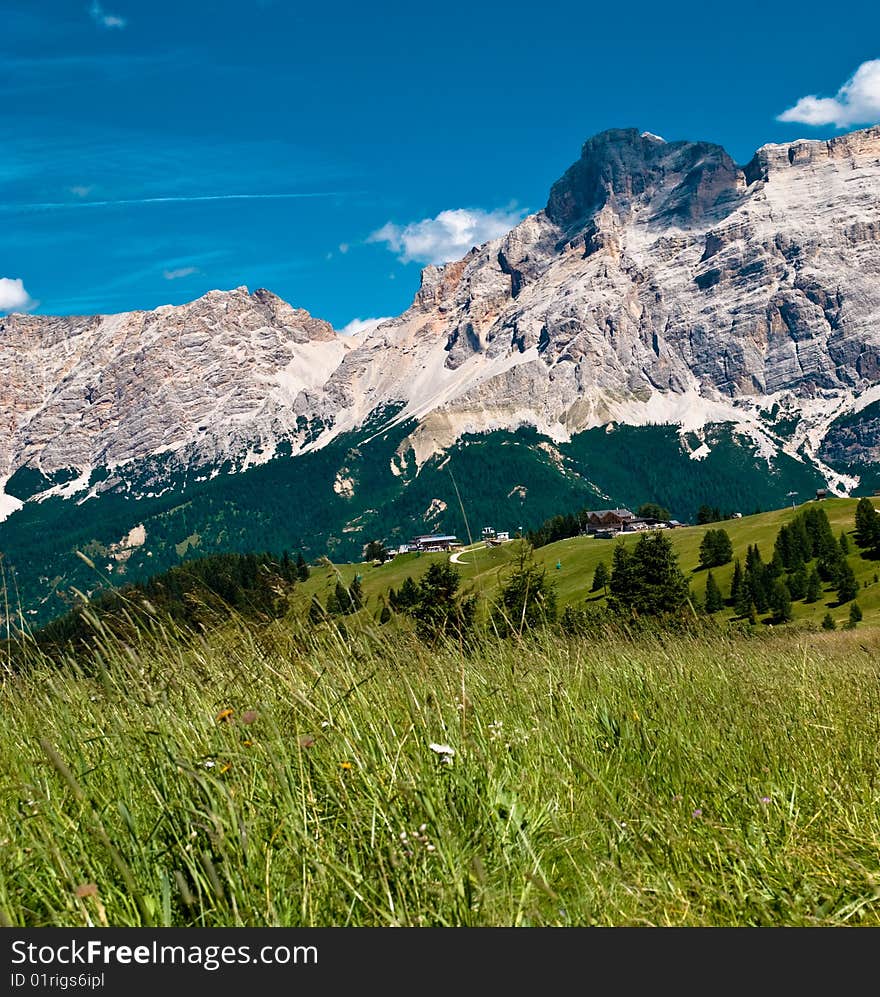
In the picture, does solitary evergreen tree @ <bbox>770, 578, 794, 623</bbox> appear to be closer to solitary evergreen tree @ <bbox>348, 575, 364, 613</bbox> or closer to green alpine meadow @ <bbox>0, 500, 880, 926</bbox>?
green alpine meadow @ <bbox>0, 500, 880, 926</bbox>

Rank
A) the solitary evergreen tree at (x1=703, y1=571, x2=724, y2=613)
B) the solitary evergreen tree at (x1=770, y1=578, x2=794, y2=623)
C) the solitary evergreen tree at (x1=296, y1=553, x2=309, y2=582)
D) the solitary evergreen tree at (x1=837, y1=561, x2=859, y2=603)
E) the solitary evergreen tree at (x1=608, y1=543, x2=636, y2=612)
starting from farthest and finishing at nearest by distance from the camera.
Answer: the solitary evergreen tree at (x1=703, y1=571, x2=724, y2=613)
the solitary evergreen tree at (x1=837, y1=561, x2=859, y2=603)
the solitary evergreen tree at (x1=770, y1=578, x2=794, y2=623)
the solitary evergreen tree at (x1=608, y1=543, x2=636, y2=612)
the solitary evergreen tree at (x1=296, y1=553, x2=309, y2=582)

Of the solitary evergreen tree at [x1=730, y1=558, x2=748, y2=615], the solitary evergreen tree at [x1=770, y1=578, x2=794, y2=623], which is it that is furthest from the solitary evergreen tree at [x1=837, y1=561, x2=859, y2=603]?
the solitary evergreen tree at [x1=730, y1=558, x2=748, y2=615]

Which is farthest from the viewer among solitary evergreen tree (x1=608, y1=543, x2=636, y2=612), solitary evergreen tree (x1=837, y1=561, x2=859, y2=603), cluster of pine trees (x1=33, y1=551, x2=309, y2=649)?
solitary evergreen tree (x1=837, y1=561, x2=859, y2=603)

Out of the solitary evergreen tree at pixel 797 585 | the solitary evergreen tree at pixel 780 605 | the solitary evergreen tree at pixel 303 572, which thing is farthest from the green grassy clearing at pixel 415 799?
the solitary evergreen tree at pixel 797 585

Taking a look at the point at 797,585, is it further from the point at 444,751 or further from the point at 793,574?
the point at 444,751

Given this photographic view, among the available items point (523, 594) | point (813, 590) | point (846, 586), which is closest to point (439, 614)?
point (523, 594)

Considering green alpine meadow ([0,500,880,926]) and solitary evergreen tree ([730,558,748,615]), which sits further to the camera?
solitary evergreen tree ([730,558,748,615])

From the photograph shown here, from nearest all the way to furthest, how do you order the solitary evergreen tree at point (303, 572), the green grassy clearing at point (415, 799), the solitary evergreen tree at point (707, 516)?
the green grassy clearing at point (415, 799) < the solitary evergreen tree at point (303, 572) < the solitary evergreen tree at point (707, 516)

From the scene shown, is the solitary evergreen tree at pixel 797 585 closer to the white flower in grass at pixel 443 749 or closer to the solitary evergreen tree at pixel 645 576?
the solitary evergreen tree at pixel 645 576

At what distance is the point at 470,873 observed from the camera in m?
3.81

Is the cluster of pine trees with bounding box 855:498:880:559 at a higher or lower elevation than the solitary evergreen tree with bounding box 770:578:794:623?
higher

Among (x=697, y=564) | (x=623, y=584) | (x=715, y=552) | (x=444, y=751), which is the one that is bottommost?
(x=697, y=564)

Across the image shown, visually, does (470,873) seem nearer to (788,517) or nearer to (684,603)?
(684,603)

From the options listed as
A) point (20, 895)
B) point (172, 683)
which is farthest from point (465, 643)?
point (20, 895)
